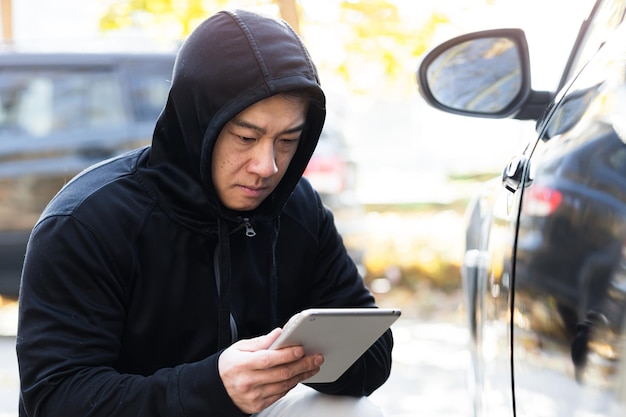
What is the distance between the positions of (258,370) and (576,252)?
1.97ft

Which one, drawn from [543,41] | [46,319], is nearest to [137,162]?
[46,319]

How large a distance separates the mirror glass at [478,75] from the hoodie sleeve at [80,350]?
3.56 feet

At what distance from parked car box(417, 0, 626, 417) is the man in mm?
386

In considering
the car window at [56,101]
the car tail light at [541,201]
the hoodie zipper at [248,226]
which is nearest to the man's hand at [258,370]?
the hoodie zipper at [248,226]

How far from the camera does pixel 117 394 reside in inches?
78.5

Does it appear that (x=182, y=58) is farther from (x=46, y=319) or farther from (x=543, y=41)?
(x=543, y=41)

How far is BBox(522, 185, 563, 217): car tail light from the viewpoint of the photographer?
186cm

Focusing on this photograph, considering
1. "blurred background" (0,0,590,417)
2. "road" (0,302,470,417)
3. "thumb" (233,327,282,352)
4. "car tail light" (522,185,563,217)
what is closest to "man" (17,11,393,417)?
"thumb" (233,327,282,352)

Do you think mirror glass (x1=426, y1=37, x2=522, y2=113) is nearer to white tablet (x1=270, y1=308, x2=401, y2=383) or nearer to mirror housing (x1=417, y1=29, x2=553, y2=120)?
mirror housing (x1=417, y1=29, x2=553, y2=120)

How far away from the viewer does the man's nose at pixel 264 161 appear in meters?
2.19

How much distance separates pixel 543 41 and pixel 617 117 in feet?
5.74

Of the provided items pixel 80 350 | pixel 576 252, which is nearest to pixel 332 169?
pixel 80 350

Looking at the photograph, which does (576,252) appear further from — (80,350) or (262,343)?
Result: (80,350)

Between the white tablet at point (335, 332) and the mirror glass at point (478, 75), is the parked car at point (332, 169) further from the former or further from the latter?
the white tablet at point (335, 332)
